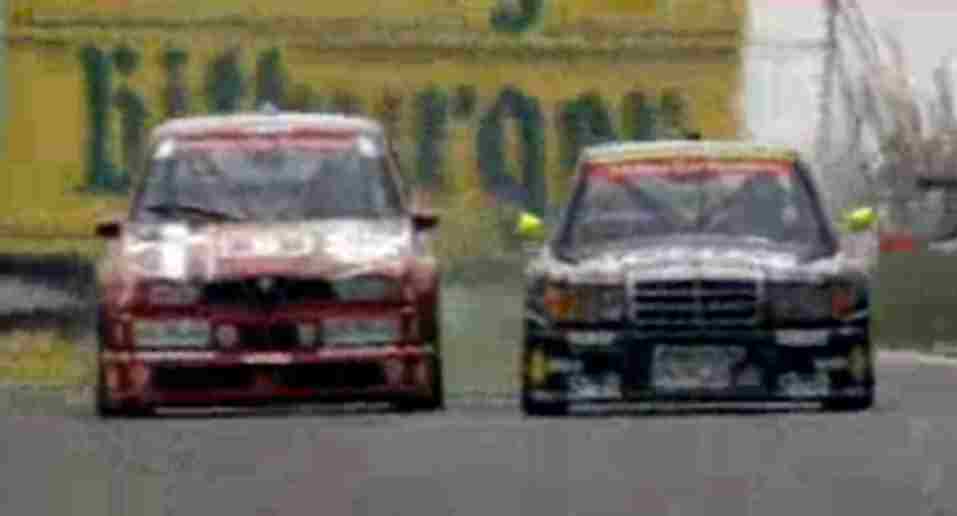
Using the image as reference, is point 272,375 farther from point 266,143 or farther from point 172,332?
point 266,143

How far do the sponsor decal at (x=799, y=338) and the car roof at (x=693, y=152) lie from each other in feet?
6.63

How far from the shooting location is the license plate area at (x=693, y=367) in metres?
23.8

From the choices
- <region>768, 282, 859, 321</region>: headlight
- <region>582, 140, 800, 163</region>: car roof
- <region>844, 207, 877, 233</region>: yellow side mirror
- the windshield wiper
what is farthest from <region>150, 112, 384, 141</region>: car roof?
<region>768, 282, 859, 321</region>: headlight

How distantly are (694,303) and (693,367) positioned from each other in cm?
35

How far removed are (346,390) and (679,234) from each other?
7.04ft

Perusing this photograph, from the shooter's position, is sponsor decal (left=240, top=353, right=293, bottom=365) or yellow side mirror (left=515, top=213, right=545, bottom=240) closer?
sponsor decal (left=240, top=353, right=293, bottom=365)

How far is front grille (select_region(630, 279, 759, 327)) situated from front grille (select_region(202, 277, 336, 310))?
1694mm

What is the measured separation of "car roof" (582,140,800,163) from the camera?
2578 centimetres

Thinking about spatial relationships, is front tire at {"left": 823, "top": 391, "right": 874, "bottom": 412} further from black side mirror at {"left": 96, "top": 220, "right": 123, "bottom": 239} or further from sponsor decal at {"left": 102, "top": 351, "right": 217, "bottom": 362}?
black side mirror at {"left": 96, "top": 220, "right": 123, "bottom": 239}

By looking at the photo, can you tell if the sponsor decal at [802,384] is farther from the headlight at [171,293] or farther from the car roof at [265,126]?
the car roof at [265,126]

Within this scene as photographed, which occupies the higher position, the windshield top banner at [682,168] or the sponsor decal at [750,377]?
the windshield top banner at [682,168]

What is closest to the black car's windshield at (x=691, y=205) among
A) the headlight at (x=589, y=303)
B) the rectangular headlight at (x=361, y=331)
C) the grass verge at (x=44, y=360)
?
the headlight at (x=589, y=303)

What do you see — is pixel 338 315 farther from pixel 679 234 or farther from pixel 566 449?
pixel 566 449

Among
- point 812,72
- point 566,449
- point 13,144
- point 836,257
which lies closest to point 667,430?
point 566,449
